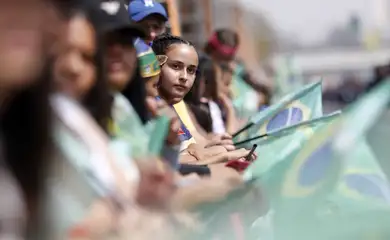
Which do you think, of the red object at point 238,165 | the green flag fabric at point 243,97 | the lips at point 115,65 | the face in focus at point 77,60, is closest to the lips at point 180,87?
the red object at point 238,165

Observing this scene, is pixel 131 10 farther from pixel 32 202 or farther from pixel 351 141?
pixel 32 202

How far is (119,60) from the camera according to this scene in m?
2.31

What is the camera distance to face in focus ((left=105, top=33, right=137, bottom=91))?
7.54 ft

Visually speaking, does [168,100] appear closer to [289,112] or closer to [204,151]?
[204,151]

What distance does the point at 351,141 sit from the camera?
2.42 metres

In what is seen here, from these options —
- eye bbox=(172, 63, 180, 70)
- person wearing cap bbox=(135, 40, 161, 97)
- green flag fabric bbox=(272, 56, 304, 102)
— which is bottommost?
green flag fabric bbox=(272, 56, 304, 102)

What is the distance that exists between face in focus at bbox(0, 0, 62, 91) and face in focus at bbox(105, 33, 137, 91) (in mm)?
494

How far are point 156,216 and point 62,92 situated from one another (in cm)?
32

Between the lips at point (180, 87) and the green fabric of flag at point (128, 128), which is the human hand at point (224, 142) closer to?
the lips at point (180, 87)

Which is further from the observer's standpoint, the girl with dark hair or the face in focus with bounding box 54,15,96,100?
the girl with dark hair

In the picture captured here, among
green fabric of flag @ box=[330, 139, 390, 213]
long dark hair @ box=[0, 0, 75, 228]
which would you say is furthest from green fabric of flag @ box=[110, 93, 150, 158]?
green fabric of flag @ box=[330, 139, 390, 213]

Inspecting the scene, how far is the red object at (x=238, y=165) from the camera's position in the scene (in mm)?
2738

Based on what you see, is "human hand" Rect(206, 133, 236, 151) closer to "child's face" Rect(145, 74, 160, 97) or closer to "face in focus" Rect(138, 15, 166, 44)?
"child's face" Rect(145, 74, 160, 97)

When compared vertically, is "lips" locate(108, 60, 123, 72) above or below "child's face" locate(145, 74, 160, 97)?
above
